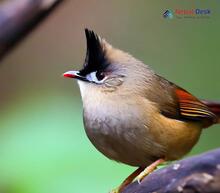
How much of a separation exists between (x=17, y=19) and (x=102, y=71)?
0.43m

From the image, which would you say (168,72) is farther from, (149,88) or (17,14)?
(17,14)

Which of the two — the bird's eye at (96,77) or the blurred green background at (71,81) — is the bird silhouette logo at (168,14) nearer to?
the blurred green background at (71,81)

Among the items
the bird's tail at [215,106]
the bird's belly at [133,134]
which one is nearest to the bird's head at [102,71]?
the bird's belly at [133,134]

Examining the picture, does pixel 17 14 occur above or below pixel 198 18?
above

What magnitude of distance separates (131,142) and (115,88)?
0.22m

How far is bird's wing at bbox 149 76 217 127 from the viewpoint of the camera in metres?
2.18

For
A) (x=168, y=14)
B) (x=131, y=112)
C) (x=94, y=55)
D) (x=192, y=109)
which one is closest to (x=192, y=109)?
(x=192, y=109)

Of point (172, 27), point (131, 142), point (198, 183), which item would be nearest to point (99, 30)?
point (172, 27)

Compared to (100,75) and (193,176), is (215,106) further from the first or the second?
(193,176)

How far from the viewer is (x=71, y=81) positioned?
281 centimetres

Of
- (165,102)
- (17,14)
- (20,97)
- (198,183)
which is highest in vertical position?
(17,14)

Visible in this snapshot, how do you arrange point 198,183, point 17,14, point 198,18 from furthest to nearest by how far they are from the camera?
point 198,18, point 17,14, point 198,183

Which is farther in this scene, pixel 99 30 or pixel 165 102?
pixel 99 30

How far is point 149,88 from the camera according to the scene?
2.16 m
